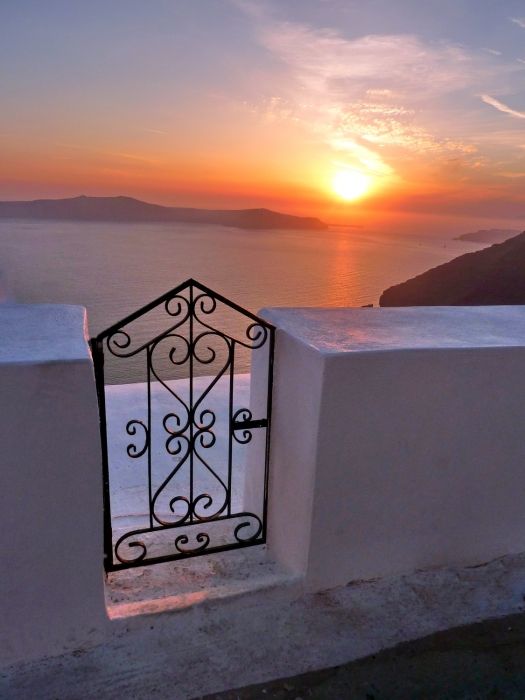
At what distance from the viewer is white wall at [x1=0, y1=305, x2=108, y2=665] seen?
150 centimetres

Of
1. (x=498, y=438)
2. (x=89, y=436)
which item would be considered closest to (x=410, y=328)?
(x=498, y=438)

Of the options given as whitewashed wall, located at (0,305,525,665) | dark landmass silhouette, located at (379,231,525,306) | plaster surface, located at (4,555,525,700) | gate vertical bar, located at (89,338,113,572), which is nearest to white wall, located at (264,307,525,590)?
whitewashed wall, located at (0,305,525,665)

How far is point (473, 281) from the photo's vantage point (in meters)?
37.2

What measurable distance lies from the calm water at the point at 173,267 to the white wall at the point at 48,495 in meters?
12.3

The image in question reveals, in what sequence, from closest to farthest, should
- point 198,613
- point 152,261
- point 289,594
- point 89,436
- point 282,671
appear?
point 89,436 → point 282,671 → point 198,613 → point 289,594 → point 152,261

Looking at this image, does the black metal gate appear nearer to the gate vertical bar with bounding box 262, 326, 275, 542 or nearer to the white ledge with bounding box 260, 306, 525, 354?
the gate vertical bar with bounding box 262, 326, 275, 542

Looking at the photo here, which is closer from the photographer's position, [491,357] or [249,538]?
[491,357]

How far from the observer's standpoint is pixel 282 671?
172 cm

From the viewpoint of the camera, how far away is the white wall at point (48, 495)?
1.50 metres

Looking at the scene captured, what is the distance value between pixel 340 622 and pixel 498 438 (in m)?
0.94

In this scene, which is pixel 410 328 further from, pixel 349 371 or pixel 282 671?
pixel 282 671

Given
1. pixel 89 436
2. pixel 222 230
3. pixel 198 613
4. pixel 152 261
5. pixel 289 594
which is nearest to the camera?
pixel 89 436

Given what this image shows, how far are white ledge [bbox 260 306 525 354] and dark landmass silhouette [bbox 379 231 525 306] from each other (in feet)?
110

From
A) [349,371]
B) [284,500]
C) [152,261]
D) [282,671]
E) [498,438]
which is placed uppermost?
[349,371]
